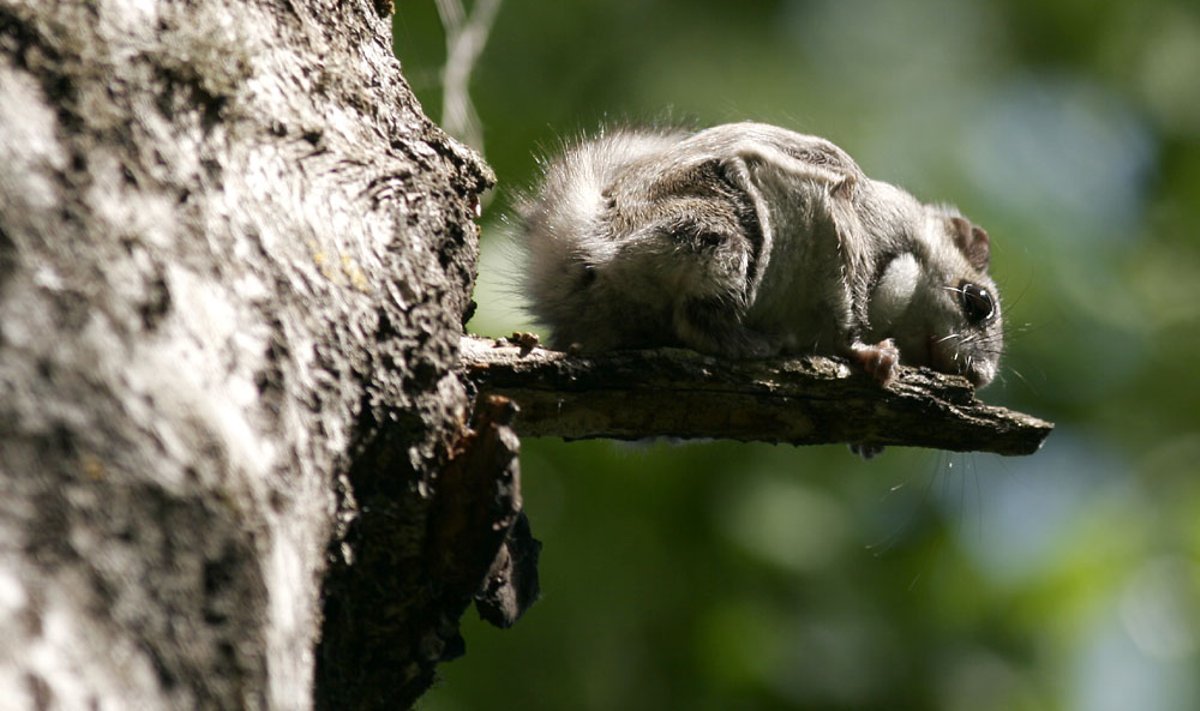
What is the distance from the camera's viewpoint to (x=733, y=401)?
136 inches

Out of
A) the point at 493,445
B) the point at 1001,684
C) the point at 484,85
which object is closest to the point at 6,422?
the point at 493,445

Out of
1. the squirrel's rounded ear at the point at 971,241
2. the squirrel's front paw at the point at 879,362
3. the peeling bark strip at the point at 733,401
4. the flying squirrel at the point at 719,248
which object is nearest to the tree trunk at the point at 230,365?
the peeling bark strip at the point at 733,401

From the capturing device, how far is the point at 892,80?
814cm

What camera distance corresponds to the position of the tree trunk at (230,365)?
1.82 metres

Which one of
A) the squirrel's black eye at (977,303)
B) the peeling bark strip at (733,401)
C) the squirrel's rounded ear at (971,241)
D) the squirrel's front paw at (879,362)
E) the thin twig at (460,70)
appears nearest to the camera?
the peeling bark strip at (733,401)

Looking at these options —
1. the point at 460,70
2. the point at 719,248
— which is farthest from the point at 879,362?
the point at 460,70

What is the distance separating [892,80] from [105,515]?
23.5 feet

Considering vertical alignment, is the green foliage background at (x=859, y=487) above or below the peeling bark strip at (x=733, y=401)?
above

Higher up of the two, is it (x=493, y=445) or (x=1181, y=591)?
(x=1181, y=591)

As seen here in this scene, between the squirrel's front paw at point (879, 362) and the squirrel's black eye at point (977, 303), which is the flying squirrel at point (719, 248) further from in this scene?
the squirrel's black eye at point (977, 303)

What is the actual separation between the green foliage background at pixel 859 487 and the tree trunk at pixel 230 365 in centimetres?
320

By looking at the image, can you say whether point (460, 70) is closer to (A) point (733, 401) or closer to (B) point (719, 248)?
(B) point (719, 248)

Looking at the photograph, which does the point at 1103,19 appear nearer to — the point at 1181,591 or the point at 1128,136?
the point at 1128,136

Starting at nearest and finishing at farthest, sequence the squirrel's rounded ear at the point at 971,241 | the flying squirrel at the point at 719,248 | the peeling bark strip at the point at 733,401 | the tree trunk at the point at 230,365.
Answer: the tree trunk at the point at 230,365 → the peeling bark strip at the point at 733,401 → the flying squirrel at the point at 719,248 → the squirrel's rounded ear at the point at 971,241
